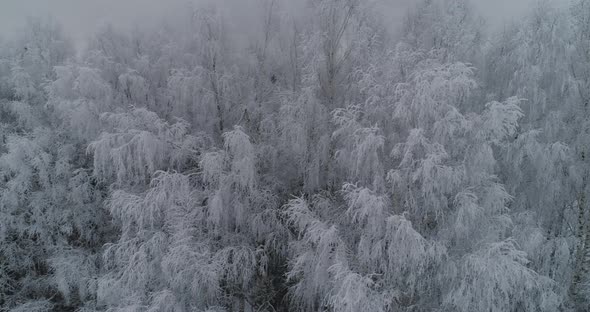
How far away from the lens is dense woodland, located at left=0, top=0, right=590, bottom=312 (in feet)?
19.8

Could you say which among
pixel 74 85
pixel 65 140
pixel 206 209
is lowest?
pixel 206 209

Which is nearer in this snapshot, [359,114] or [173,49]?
[359,114]

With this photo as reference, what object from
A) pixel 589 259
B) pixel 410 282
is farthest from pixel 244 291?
pixel 589 259

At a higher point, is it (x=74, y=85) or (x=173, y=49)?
(x=173, y=49)

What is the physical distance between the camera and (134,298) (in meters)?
6.65

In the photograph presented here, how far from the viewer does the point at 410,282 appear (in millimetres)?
6082

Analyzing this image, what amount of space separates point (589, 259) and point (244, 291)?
7416 mm

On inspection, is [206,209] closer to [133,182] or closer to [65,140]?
[133,182]

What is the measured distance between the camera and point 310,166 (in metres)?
8.02

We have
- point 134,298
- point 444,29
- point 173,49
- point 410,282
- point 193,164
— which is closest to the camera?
point 410,282

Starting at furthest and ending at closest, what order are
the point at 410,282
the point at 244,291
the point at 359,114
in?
the point at 244,291 → the point at 359,114 → the point at 410,282

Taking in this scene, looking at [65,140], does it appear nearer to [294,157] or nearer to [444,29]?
[294,157]

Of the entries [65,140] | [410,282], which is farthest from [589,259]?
[65,140]

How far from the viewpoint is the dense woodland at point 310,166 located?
19.8 ft
